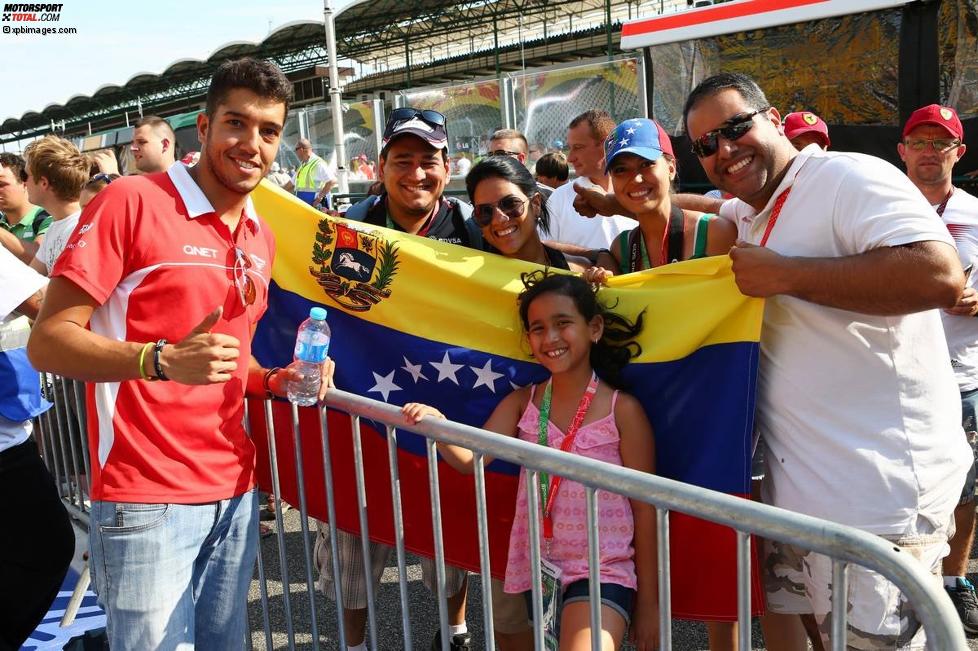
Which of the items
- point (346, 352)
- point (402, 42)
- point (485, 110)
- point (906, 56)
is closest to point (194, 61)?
point (402, 42)

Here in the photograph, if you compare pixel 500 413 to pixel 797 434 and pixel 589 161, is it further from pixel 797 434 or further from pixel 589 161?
pixel 589 161

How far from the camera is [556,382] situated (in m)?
3.00

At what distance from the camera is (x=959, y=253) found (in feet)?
14.2

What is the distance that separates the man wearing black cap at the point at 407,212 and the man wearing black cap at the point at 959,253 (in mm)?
2434

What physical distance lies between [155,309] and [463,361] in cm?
127

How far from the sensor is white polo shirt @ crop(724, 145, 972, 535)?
2336 mm

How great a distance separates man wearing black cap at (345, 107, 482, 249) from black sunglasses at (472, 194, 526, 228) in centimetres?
28

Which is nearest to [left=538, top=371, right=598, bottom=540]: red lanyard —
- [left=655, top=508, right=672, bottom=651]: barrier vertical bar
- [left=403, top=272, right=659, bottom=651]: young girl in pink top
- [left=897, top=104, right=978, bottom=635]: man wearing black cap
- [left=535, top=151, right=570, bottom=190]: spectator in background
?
[left=403, top=272, right=659, bottom=651]: young girl in pink top

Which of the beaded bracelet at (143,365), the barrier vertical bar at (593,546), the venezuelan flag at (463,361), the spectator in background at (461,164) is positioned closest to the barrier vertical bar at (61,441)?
the venezuelan flag at (463,361)

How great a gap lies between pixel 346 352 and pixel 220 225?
40.7 inches

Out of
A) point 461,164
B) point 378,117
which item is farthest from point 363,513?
point 378,117

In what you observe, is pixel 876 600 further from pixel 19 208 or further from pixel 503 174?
pixel 19 208

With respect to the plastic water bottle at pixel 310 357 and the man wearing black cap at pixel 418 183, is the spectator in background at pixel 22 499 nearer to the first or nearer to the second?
the plastic water bottle at pixel 310 357

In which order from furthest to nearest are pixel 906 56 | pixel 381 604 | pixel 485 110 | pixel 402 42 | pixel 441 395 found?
pixel 402 42, pixel 485 110, pixel 906 56, pixel 381 604, pixel 441 395
